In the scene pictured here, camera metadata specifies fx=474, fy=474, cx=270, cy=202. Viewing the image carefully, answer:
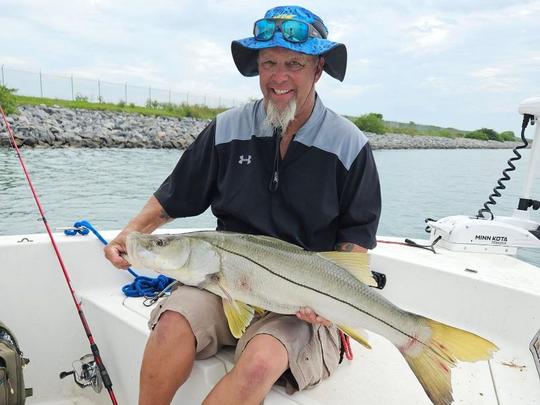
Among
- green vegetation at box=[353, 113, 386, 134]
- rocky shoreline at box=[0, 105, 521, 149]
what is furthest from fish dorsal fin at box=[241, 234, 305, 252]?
green vegetation at box=[353, 113, 386, 134]

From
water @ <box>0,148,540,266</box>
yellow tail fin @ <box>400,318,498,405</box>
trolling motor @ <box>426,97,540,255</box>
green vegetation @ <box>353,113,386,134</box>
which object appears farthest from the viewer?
green vegetation @ <box>353,113,386,134</box>

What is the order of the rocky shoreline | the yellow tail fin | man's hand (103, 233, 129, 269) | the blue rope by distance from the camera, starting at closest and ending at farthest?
the yellow tail fin → man's hand (103, 233, 129, 269) → the blue rope → the rocky shoreline

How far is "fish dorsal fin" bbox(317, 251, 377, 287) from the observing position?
1996 mm

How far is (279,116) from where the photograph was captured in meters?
2.40

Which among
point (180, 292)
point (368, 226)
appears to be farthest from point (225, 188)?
point (368, 226)

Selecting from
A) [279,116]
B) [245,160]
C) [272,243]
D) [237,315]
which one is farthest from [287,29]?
[237,315]

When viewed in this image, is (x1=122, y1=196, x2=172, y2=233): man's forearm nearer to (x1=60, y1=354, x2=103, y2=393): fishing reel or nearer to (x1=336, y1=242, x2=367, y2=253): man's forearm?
(x1=60, y1=354, x2=103, y2=393): fishing reel

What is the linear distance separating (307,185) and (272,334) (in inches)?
30.7

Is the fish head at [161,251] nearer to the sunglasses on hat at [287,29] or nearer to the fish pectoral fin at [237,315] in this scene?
the fish pectoral fin at [237,315]

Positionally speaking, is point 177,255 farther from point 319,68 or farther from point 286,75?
point 319,68

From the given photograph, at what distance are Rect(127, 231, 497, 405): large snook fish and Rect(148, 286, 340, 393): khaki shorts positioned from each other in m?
0.13

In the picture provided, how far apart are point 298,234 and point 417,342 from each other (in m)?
0.81

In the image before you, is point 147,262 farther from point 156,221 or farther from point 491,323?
point 491,323

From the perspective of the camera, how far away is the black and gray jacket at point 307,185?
7.80 ft
